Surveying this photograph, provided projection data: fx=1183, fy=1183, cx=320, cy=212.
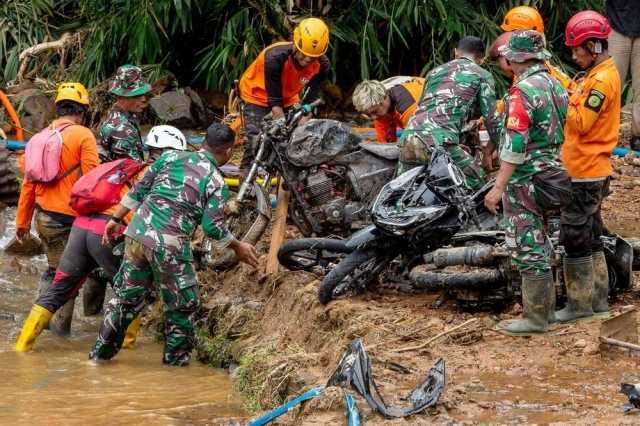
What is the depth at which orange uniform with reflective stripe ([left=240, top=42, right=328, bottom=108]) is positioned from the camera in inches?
380

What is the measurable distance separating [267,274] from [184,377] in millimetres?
1235

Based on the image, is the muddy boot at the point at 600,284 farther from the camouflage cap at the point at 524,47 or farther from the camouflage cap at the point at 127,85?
the camouflage cap at the point at 127,85

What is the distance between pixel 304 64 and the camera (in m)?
9.73

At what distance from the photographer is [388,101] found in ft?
28.3

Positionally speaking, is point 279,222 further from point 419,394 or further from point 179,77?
point 179,77

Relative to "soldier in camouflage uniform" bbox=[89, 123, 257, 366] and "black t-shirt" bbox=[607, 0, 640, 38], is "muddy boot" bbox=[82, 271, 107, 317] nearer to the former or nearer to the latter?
"soldier in camouflage uniform" bbox=[89, 123, 257, 366]

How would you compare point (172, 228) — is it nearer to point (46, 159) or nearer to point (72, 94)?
point (46, 159)

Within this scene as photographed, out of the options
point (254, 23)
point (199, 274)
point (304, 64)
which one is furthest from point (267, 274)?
point (254, 23)

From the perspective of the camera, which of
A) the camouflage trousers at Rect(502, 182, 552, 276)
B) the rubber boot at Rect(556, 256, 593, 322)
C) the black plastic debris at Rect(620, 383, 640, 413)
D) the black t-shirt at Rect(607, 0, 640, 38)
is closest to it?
the black plastic debris at Rect(620, 383, 640, 413)

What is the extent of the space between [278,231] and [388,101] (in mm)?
1246

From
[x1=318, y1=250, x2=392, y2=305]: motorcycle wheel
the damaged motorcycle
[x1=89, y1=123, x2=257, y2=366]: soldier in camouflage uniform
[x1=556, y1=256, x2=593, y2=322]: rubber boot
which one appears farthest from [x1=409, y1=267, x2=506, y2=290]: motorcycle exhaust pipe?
[x1=89, y1=123, x2=257, y2=366]: soldier in camouflage uniform

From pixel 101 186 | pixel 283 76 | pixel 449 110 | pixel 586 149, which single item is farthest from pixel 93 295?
pixel 586 149

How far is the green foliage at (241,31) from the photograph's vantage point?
1359 centimetres

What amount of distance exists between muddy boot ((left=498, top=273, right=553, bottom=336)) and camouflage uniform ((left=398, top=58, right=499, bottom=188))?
56.6 inches
